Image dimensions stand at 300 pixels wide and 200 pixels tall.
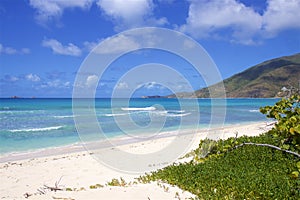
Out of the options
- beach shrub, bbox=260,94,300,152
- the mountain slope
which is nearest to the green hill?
the mountain slope

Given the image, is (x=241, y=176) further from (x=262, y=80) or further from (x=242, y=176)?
(x=262, y=80)

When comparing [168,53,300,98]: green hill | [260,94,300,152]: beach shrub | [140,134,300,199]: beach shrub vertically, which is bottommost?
[140,134,300,199]: beach shrub

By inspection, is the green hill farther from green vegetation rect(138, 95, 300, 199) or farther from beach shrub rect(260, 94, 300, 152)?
beach shrub rect(260, 94, 300, 152)

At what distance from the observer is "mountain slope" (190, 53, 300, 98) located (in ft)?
380

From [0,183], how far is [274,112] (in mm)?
10380

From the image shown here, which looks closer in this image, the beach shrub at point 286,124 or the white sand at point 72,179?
the beach shrub at point 286,124

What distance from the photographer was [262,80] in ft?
431

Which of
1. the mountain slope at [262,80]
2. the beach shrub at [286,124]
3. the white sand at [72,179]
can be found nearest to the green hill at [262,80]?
the mountain slope at [262,80]

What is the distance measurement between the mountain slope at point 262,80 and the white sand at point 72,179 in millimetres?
81253

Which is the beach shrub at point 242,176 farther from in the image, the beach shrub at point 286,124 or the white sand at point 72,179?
the beach shrub at point 286,124

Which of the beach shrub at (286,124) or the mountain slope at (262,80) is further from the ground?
the mountain slope at (262,80)

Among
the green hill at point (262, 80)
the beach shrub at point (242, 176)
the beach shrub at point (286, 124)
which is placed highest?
the green hill at point (262, 80)

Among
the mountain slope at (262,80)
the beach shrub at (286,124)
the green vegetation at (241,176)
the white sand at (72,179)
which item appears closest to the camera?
the beach shrub at (286,124)

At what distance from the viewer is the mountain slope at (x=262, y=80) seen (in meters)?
116
